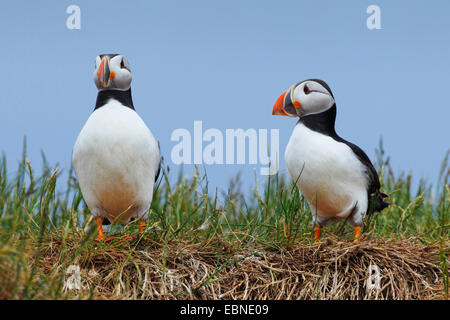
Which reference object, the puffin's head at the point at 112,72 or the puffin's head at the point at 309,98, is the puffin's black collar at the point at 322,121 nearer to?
the puffin's head at the point at 309,98

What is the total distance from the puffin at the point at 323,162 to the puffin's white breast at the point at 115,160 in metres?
1.08

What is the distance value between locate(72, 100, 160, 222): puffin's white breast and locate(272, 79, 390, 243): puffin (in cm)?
108

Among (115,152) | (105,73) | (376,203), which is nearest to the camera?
(115,152)

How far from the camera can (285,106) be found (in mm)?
4367

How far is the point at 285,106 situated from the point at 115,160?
139 cm

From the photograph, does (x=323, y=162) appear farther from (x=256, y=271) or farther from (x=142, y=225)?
(x=142, y=225)

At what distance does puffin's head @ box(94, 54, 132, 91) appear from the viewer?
407cm

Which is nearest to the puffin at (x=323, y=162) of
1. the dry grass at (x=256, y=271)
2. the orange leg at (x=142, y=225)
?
the dry grass at (x=256, y=271)

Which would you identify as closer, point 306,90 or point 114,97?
point 114,97

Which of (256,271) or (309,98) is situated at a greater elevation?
(309,98)

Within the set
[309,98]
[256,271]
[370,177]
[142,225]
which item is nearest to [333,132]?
[309,98]

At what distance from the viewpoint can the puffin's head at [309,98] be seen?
4.27m

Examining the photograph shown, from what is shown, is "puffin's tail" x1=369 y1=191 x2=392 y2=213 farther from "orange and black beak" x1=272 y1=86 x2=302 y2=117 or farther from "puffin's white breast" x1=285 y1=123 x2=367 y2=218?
"orange and black beak" x1=272 y1=86 x2=302 y2=117
